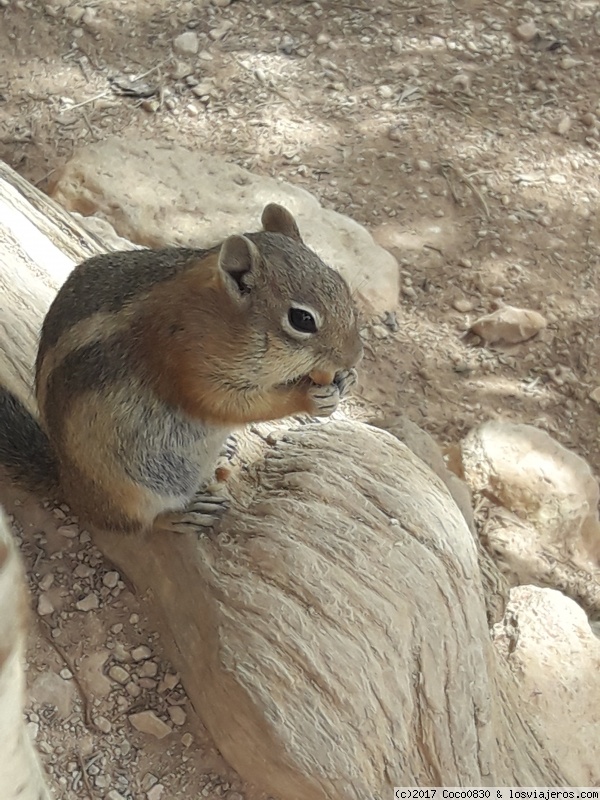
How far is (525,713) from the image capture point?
264 cm

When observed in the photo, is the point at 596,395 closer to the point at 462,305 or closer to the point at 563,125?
the point at 462,305

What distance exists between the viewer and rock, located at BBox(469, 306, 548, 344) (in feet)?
13.0

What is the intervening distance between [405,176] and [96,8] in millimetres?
2316

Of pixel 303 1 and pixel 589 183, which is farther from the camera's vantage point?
pixel 303 1

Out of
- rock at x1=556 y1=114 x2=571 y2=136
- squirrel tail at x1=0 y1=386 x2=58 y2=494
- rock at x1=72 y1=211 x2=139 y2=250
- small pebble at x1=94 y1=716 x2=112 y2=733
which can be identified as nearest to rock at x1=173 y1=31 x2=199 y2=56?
rock at x1=72 y1=211 x2=139 y2=250

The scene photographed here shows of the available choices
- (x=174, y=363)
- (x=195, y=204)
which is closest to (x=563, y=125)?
(x=195, y=204)

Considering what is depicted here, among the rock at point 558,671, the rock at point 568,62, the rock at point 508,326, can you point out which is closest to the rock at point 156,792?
the rock at point 558,671

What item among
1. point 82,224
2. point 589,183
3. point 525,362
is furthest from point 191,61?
point 525,362

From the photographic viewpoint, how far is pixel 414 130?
15.5 feet

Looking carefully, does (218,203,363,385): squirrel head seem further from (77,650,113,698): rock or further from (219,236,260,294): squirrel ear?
(77,650,113,698): rock

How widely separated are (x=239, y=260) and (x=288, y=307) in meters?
0.18

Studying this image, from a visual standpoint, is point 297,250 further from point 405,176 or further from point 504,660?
point 405,176

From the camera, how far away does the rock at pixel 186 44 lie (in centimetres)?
500

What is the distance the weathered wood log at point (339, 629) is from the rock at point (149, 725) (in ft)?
0.37
